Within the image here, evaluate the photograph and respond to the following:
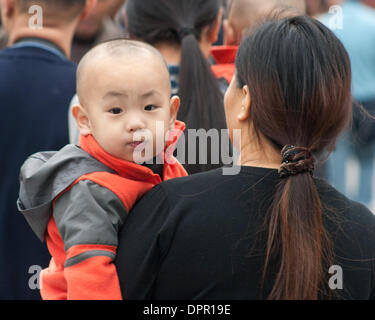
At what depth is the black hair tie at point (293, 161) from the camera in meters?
1.71

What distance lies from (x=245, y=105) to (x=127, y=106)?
0.36 metres

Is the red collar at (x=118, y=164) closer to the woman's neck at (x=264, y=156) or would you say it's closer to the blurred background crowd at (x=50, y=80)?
the woman's neck at (x=264, y=156)

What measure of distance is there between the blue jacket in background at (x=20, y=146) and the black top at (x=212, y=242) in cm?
102

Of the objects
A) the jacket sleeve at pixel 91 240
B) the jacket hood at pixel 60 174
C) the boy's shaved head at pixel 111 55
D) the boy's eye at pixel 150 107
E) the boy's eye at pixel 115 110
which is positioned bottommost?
the jacket sleeve at pixel 91 240

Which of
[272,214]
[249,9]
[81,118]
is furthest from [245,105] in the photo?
[249,9]

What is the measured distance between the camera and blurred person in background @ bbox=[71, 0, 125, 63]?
14.8 feet

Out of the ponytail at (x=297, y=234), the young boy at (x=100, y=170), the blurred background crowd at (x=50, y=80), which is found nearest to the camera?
the ponytail at (x=297, y=234)

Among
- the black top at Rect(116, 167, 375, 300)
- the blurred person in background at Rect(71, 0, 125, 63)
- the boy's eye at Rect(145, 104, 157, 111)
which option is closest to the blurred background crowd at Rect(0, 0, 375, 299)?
the boy's eye at Rect(145, 104, 157, 111)

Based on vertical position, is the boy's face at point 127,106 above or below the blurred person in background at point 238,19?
A: below

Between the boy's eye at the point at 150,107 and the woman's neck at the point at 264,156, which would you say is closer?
the woman's neck at the point at 264,156

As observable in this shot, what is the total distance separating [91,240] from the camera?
177 centimetres

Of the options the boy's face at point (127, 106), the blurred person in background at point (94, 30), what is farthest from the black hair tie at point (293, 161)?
the blurred person in background at point (94, 30)

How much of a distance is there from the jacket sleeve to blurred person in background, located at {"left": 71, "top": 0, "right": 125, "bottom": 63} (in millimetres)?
2783

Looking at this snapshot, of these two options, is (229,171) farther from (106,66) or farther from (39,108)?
(39,108)
